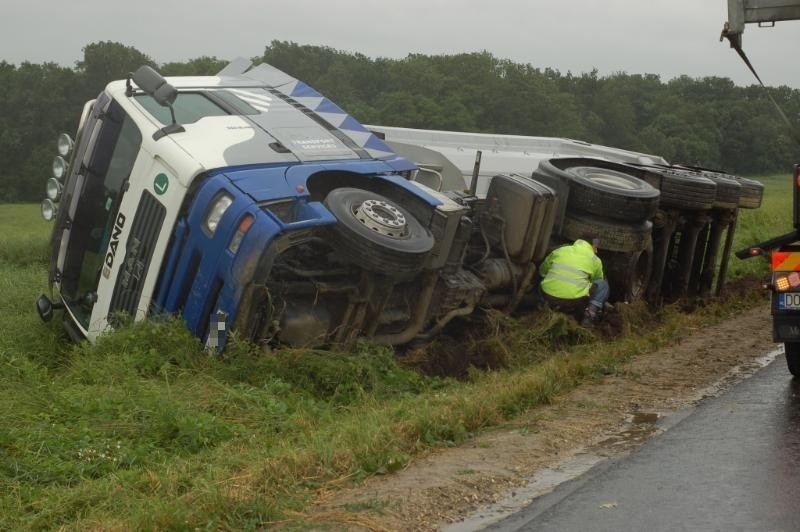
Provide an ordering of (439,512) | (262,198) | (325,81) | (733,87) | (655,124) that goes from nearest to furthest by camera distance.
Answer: (439,512)
(262,198)
(655,124)
(325,81)
(733,87)

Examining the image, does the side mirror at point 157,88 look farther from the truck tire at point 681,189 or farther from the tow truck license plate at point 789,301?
the truck tire at point 681,189

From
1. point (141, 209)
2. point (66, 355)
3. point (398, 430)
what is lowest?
point (66, 355)

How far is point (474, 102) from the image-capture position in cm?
3741

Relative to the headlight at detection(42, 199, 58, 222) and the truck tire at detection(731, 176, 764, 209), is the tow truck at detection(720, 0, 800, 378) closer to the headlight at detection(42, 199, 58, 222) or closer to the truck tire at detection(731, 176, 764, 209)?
the truck tire at detection(731, 176, 764, 209)

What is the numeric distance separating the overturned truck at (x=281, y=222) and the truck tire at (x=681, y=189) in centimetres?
9

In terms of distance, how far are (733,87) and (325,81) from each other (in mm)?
16482

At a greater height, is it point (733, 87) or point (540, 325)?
point (733, 87)

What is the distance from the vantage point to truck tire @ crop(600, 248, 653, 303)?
10289 mm

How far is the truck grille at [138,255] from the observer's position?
8.05m

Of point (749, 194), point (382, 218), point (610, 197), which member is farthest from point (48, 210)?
point (749, 194)

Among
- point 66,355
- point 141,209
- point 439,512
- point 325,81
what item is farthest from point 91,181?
point 325,81

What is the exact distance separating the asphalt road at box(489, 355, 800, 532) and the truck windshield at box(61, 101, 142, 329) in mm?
4589

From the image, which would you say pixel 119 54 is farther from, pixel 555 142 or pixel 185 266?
pixel 185 266

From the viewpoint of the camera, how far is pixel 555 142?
1488 cm
